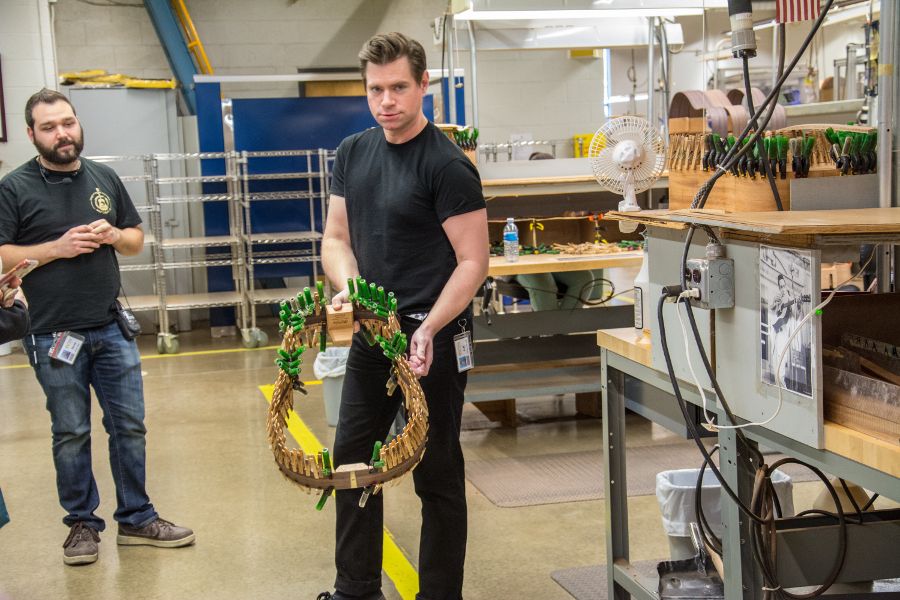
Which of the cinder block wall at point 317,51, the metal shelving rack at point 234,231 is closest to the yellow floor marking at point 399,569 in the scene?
the metal shelving rack at point 234,231

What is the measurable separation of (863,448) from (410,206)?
134 centimetres

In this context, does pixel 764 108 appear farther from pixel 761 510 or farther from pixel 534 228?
pixel 534 228

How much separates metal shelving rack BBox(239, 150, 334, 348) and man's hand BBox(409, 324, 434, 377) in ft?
19.2

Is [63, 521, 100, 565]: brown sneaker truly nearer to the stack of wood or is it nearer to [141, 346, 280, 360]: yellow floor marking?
the stack of wood

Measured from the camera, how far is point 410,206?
2.65 m

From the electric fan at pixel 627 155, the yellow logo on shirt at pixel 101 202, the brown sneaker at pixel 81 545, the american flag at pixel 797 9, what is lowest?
the brown sneaker at pixel 81 545

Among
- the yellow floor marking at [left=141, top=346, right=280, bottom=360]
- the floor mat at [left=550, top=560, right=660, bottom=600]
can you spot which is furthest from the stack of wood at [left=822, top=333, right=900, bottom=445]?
the yellow floor marking at [left=141, top=346, right=280, bottom=360]

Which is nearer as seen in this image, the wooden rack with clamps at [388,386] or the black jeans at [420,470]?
the wooden rack with clamps at [388,386]

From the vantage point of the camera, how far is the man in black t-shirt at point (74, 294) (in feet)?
11.1

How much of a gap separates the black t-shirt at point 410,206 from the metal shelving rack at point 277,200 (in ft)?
18.5

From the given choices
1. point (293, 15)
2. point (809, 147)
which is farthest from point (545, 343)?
point (293, 15)

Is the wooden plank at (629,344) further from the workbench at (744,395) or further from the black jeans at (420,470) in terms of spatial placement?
the black jeans at (420,470)

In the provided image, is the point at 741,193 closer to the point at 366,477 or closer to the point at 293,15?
the point at 366,477

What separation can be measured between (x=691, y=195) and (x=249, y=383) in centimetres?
449
